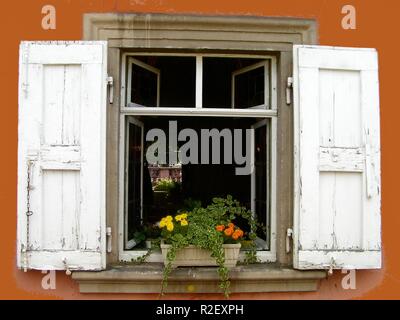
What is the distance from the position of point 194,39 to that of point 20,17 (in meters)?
1.31

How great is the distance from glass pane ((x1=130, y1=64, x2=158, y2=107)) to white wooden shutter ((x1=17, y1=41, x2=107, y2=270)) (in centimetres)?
44

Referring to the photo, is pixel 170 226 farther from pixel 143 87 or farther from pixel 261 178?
pixel 143 87

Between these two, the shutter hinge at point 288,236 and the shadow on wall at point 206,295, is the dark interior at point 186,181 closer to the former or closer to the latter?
the shutter hinge at point 288,236

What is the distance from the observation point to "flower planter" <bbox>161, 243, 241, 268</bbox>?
11.1ft

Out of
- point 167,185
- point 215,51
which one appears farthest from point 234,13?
point 167,185

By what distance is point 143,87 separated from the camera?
12.7 ft

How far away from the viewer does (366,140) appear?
3391 millimetres

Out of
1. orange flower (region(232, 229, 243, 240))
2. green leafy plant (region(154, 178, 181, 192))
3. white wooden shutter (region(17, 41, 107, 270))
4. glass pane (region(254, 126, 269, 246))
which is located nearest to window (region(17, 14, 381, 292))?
white wooden shutter (region(17, 41, 107, 270))

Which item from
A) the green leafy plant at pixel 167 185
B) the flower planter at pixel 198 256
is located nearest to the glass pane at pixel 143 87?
the flower planter at pixel 198 256

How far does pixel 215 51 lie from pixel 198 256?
1.57m

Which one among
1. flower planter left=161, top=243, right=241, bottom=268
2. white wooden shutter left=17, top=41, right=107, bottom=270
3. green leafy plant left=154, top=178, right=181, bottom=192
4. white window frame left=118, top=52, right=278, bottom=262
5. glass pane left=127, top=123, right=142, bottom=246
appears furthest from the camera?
green leafy plant left=154, top=178, right=181, bottom=192

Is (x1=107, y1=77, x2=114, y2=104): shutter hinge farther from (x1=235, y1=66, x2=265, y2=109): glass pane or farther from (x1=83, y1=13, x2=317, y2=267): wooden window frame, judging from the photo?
(x1=235, y1=66, x2=265, y2=109): glass pane

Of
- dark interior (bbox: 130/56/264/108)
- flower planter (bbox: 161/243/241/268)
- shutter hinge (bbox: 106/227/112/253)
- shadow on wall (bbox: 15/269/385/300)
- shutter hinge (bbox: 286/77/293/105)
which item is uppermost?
dark interior (bbox: 130/56/264/108)

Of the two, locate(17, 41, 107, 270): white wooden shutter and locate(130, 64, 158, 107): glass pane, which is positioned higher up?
locate(130, 64, 158, 107): glass pane
